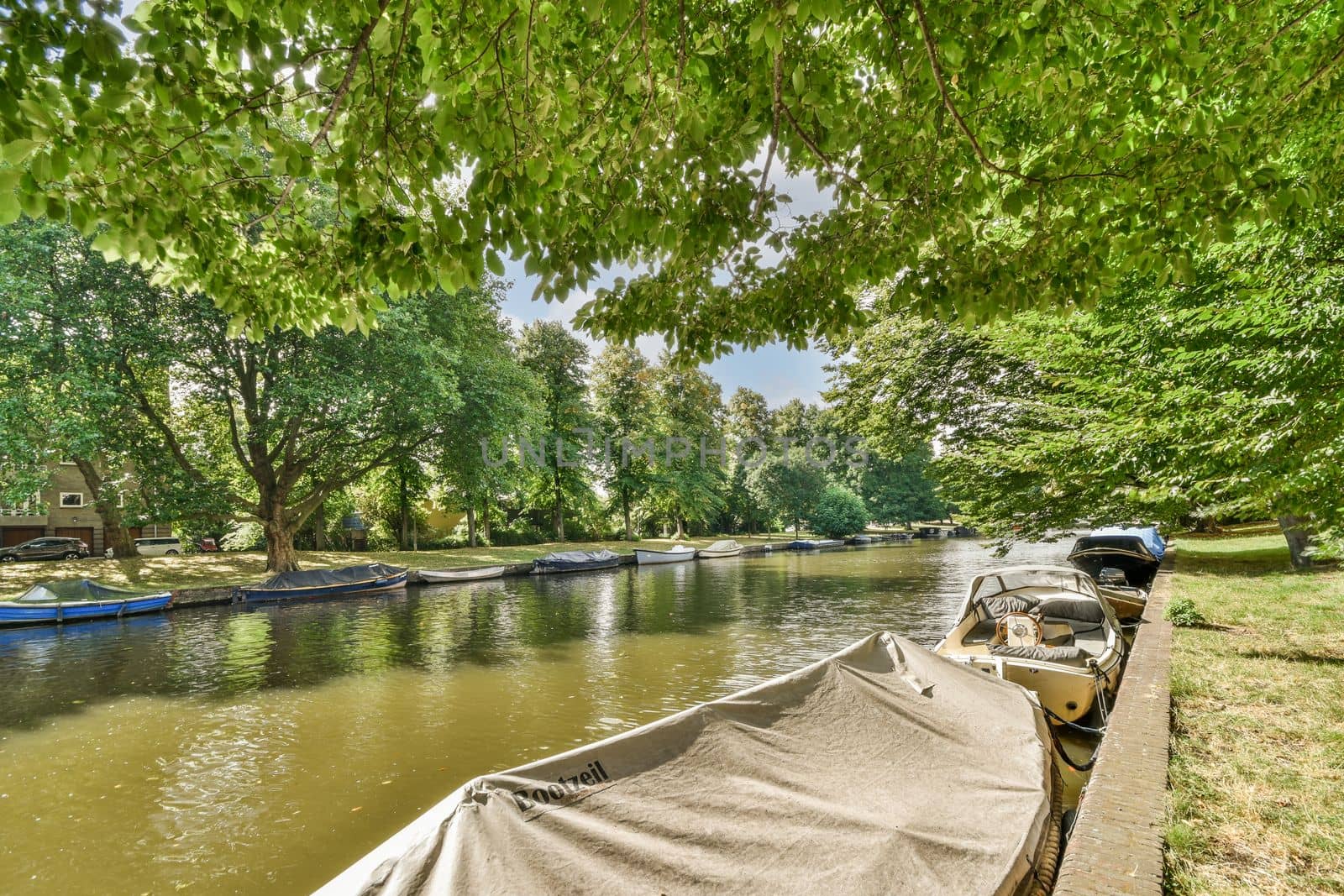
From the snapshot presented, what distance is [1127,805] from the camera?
14.0 ft

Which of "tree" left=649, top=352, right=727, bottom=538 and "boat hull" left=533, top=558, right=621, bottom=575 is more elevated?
"tree" left=649, top=352, right=727, bottom=538

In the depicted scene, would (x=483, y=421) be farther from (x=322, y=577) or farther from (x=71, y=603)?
(x=71, y=603)

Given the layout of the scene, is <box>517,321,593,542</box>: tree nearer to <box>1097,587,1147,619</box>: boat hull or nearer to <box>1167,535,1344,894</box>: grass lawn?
<box>1097,587,1147,619</box>: boat hull

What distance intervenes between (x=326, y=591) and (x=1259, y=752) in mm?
25263

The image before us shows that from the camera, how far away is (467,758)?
26.9ft

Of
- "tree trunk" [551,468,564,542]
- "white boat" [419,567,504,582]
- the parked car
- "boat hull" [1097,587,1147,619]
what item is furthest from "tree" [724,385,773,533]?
"boat hull" [1097,587,1147,619]

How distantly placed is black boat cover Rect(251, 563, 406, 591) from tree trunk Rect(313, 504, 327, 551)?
12.7m

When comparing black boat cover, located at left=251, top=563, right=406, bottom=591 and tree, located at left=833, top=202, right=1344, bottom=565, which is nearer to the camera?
tree, located at left=833, top=202, right=1344, bottom=565

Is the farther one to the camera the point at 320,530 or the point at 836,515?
the point at 836,515

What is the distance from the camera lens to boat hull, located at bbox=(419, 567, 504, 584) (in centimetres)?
2752

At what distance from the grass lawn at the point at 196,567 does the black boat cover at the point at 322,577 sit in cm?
177

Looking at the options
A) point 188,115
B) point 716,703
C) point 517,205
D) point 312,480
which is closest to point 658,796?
point 716,703

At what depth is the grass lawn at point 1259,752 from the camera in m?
3.68

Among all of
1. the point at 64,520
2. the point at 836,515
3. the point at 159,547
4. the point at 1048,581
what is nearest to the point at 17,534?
the point at 64,520
